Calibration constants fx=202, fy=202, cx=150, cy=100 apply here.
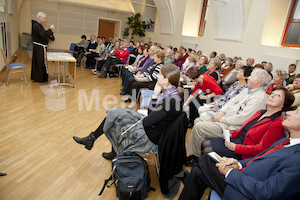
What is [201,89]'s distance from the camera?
3.86 meters

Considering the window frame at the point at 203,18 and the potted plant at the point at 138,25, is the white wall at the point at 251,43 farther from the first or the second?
the potted plant at the point at 138,25

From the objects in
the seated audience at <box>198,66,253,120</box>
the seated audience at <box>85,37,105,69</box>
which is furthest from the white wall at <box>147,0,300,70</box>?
the seated audience at <box>85,37,105,69</box>

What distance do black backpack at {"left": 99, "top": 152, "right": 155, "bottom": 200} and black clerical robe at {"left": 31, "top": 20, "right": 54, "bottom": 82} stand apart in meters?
4.58

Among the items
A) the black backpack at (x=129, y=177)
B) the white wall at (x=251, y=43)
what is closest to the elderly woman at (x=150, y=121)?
the black backpack at (x=129, y=177)

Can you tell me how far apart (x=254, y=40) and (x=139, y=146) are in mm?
6833

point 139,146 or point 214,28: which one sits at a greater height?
point 214,28

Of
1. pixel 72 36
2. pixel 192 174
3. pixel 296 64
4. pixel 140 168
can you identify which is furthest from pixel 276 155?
pixel 72 36

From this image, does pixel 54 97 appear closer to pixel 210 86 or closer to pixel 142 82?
pixel 142 82

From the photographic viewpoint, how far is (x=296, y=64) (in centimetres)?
600

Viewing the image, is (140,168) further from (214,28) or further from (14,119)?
(214,28)

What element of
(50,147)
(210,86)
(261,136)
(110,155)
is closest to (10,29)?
(50,147)

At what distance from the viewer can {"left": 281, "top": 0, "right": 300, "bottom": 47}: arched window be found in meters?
6.52

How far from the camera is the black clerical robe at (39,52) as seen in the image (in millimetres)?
5277

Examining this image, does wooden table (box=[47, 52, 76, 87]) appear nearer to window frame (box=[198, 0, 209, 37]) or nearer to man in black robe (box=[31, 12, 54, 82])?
man in black robe (box=[31, 12, 54, 82])
